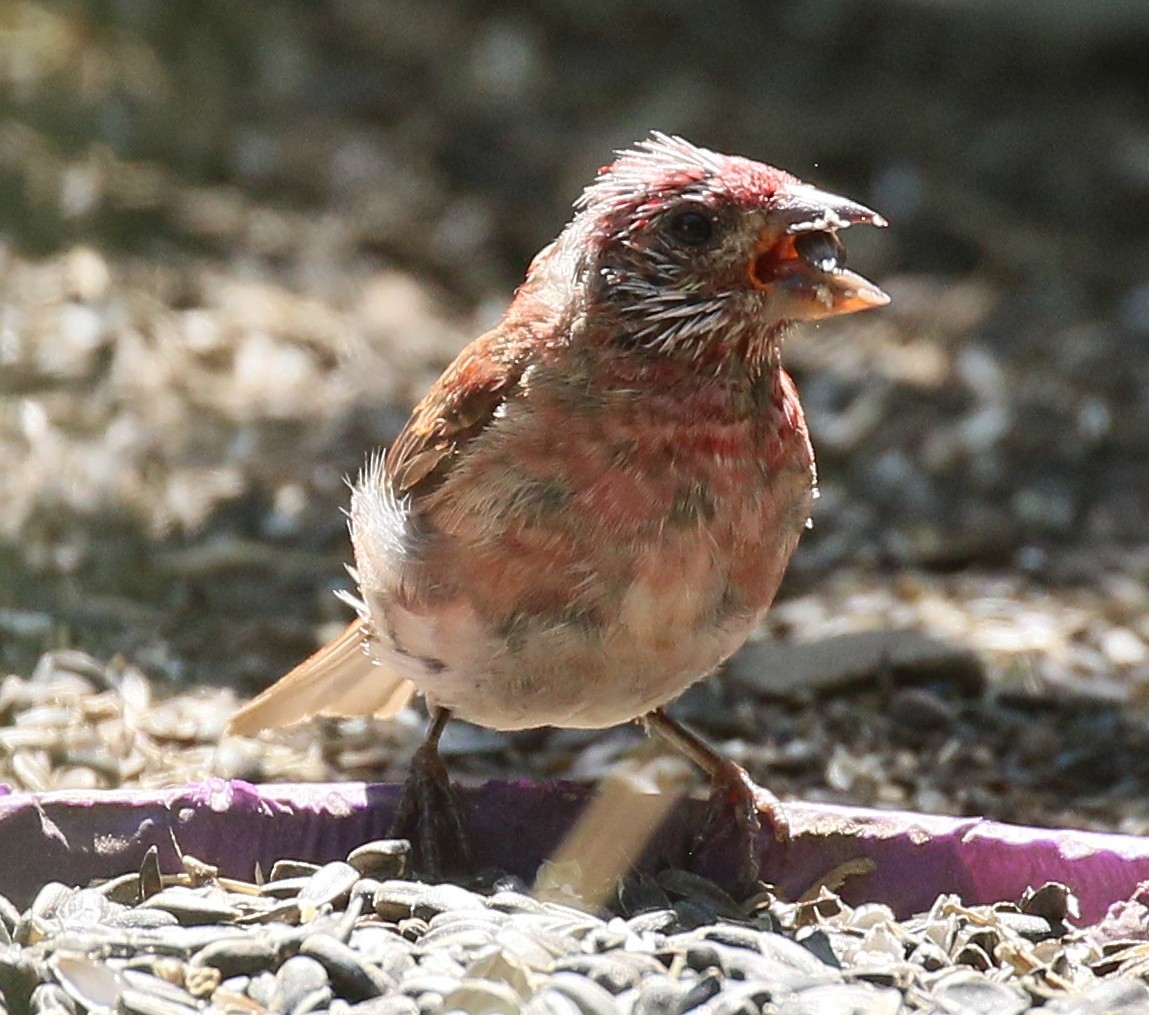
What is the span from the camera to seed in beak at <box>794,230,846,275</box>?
4.08 metres

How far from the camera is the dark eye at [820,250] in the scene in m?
4.09

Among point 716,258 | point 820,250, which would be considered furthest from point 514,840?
point 820,250

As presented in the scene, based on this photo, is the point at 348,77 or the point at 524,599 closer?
the point at 524,599

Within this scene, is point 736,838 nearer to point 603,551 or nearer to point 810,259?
point 603,551

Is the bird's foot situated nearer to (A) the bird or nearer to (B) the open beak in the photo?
(A) the bird

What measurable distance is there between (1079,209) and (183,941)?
7018 mm

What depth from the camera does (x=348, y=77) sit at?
34.7 ft

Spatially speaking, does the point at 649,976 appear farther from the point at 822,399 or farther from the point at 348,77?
the point at 348,77

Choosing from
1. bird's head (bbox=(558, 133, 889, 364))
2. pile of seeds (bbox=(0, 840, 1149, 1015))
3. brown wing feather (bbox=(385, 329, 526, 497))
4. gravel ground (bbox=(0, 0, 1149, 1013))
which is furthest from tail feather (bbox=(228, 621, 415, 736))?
bird's head (bbox=(558, 133, 889, 364))

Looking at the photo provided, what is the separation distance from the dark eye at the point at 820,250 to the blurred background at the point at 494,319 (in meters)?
1.93

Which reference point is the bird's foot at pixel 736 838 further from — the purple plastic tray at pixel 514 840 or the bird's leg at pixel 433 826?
the bird's leg at pixel 433 826

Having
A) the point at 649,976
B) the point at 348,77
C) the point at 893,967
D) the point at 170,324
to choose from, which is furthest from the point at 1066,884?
the point at 348,77

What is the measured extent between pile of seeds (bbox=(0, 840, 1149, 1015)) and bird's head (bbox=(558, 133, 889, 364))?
47.9 inches

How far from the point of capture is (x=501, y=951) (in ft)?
11.6
